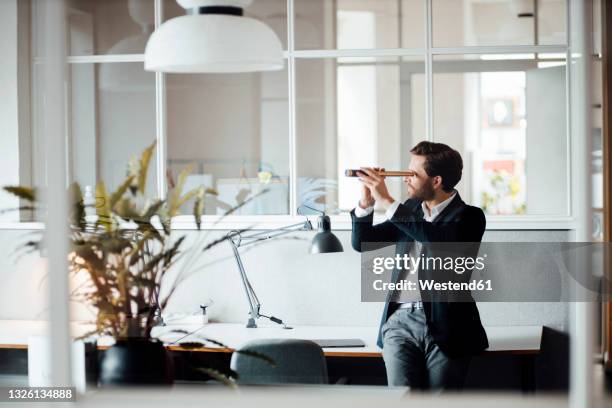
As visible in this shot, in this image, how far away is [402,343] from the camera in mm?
4211

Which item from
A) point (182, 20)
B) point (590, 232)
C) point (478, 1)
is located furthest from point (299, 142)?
point (590, 232)

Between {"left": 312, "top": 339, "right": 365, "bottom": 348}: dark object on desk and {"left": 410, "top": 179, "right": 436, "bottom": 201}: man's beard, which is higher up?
{"left": 410, "top": 179, "right": 436, "bottom": 201}: man's beard

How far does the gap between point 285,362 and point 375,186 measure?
1577mm

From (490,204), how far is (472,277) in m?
0.43

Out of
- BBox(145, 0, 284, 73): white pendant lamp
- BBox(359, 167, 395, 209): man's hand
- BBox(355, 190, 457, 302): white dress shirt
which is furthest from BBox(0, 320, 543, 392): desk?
BBox(145, 0, 284, 73): white pendant lamp

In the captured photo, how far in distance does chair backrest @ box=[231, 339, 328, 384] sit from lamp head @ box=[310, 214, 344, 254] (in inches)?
44.8

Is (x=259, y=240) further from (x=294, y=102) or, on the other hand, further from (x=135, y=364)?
(x=135, y=364)

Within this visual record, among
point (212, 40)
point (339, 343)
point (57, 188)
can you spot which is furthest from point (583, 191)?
point (339, 343)

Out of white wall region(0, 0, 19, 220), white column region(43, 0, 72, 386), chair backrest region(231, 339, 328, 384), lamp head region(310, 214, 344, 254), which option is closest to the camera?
white column region(43, 0, 72, 386)

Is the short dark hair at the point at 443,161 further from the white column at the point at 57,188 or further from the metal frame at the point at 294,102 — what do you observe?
the white column at the point at 57,188

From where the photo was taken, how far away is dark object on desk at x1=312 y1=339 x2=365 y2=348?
4.50 m

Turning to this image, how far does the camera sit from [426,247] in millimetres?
4777

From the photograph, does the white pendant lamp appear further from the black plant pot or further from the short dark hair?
the short dark hair

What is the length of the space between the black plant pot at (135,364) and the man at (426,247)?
1.83 m
